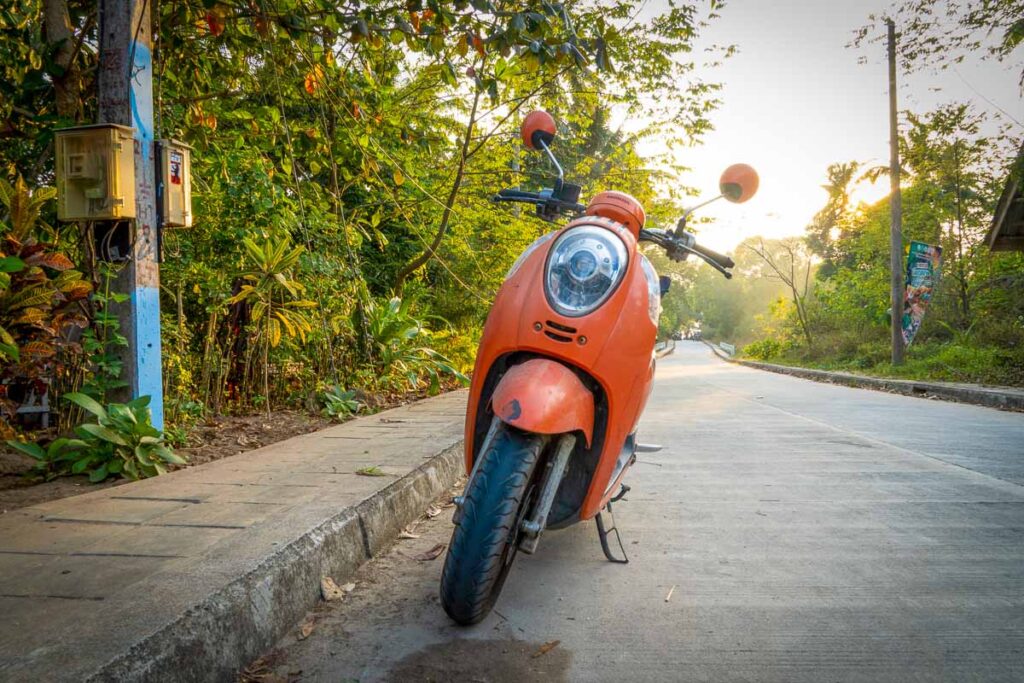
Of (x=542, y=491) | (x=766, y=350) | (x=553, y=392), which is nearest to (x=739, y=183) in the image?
(x=553, y=392)

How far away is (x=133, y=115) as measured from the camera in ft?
12.3

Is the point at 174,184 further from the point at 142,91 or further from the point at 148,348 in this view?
the point at 148,348

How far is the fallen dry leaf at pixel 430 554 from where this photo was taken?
116 inches

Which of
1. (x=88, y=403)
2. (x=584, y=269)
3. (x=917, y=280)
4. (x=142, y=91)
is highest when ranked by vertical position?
(x=142, y=91)

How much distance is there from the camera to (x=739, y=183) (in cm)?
298

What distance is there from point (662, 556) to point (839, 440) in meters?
3.77

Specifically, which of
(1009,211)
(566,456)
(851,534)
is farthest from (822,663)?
(1009,211)

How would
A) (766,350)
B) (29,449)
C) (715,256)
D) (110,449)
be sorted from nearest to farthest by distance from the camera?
(715,256) < (29,449) < (110,449) < (766,350)

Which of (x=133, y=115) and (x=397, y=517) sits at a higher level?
(x=133, y=115)

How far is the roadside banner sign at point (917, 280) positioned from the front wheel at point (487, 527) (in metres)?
15.9

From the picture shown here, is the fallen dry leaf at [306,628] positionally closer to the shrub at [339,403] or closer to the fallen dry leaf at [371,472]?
the fallen dry leaf at [371,472]

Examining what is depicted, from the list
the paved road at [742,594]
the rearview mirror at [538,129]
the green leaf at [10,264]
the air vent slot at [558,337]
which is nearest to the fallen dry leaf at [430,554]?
the paved road at [742,594]

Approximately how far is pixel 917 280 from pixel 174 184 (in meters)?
16.0

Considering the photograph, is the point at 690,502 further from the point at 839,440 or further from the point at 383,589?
the point at 839,440
